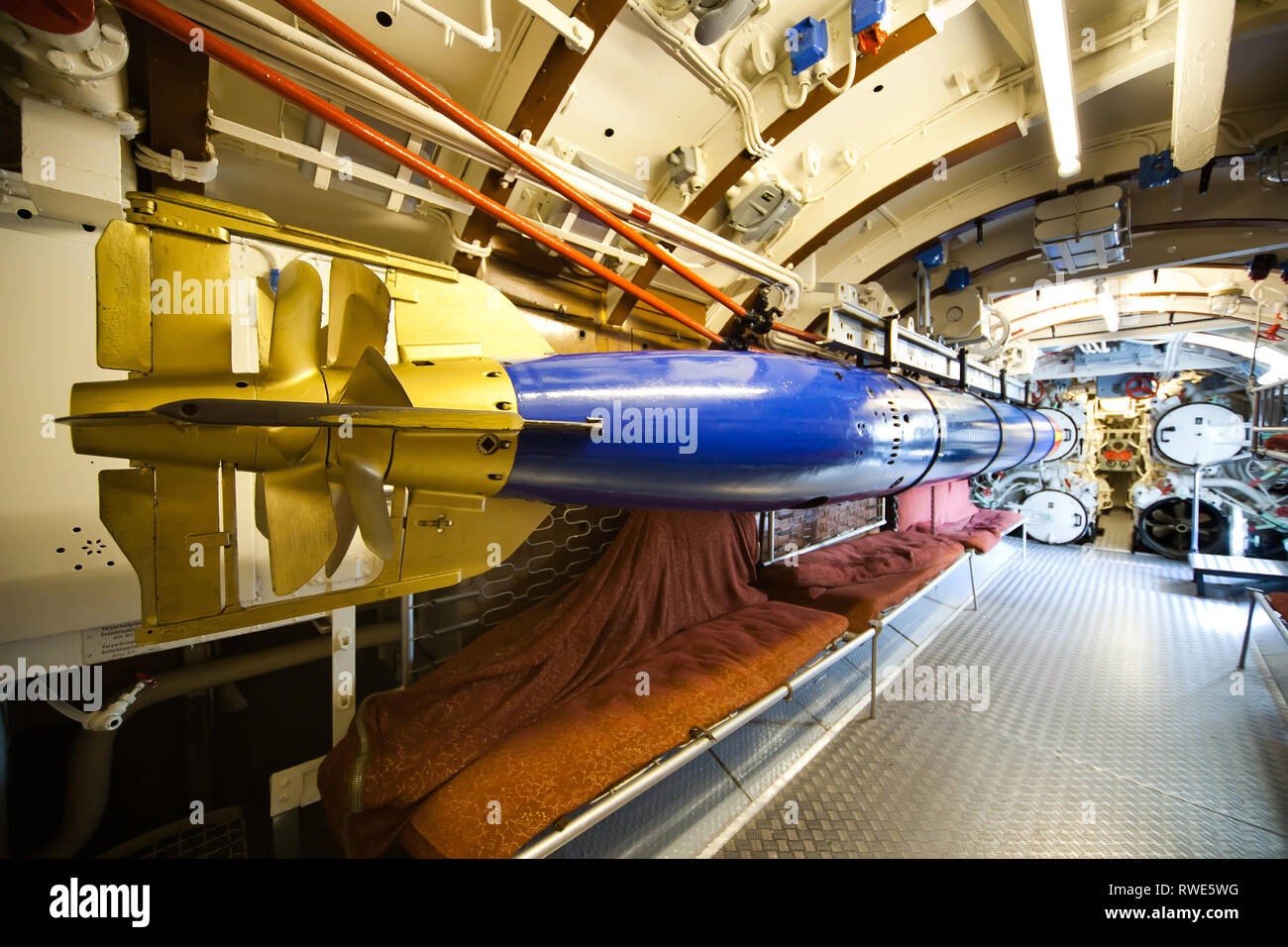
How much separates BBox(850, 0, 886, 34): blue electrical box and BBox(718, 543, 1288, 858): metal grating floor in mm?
2891

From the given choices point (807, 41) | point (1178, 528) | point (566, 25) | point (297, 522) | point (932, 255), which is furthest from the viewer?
point (1178, 528)

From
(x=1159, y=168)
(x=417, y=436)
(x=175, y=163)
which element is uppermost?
(x=1159, y=168)

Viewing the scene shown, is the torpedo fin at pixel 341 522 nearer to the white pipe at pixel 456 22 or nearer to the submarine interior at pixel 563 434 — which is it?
the submarine interior at pixel 563 434

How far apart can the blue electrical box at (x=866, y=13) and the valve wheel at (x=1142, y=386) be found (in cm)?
785

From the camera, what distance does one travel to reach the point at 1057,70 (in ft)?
5.33

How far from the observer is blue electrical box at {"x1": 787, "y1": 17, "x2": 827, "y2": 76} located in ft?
5.61

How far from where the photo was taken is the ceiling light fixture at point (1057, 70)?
1.41 metres

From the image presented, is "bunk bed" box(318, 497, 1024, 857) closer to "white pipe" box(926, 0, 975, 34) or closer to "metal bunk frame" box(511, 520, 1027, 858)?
"metal bunk frame" box(511, 520, 1027, 858)

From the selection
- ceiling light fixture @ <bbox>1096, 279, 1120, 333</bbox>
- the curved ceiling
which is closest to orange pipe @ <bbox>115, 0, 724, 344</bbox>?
the curved ceiling

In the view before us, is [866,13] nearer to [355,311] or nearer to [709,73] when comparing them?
[709,73]

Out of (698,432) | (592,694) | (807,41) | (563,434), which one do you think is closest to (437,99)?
(563,434)

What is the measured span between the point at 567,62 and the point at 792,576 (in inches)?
98.6

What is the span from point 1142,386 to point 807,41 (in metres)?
8.04
